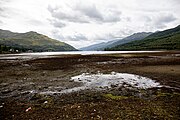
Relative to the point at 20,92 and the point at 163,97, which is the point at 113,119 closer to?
the point at 163,97

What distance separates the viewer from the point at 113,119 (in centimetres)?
1164

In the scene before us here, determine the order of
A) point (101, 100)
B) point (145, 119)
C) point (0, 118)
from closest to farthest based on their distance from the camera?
point (145, 119)
point (0, 118)
point (101, 100)

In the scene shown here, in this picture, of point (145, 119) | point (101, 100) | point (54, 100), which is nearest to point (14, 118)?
point (54, 100)

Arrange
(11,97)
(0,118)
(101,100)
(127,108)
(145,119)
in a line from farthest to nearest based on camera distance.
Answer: (11,97)
(101,100)
(127,108)
(0,118)
(145,119)

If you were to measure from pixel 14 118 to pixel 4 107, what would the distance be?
3.18 meters

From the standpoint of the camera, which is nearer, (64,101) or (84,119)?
(84,119)

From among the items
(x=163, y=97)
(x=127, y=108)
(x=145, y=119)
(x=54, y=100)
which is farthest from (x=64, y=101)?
(x=163, y=97)

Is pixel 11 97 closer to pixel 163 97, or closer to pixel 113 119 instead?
pixel 113 119

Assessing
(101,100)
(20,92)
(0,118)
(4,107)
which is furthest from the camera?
(20,92)

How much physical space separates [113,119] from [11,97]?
11961 mm

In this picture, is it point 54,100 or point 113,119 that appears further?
point 54,100

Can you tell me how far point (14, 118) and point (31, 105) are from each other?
282 centimetres

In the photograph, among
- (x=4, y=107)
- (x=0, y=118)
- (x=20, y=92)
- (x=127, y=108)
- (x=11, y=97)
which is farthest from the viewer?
(x=20, y=92)

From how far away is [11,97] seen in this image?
18.2m
